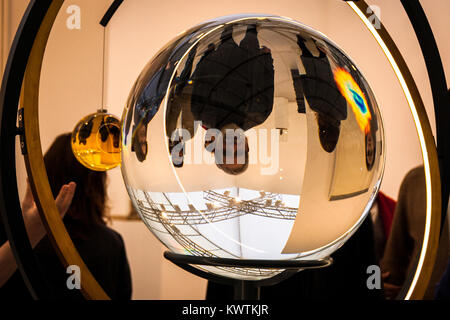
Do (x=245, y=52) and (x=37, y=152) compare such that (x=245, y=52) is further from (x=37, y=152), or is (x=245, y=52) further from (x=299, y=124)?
(x=37, y=152)

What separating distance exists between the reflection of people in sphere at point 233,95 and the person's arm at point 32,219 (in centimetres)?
58

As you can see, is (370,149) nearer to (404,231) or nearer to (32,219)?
(32,219)

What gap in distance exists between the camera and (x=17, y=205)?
534 millimetres

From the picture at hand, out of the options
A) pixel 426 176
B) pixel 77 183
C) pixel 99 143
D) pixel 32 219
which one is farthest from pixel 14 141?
pixel 77 183

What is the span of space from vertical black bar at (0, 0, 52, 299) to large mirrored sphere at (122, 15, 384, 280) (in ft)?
0.54

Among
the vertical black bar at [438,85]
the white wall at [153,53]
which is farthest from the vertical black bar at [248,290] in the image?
the white wall at [153,53]

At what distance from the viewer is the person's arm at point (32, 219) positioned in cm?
91

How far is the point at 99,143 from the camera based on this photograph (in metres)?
0.67

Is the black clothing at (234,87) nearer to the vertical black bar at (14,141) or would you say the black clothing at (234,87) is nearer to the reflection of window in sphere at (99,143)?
the vertical black bar at (14,141)

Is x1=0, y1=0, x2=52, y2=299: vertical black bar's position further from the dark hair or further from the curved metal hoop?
the dark hair

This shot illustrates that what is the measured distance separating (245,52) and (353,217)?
150 mm

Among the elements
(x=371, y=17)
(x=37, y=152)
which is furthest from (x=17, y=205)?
(x=371, y=17)

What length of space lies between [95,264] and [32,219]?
860 millimetres

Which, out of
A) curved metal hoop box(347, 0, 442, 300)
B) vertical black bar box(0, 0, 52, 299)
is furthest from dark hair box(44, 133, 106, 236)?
curved metal hoop box(347, 0, 442, 300)
